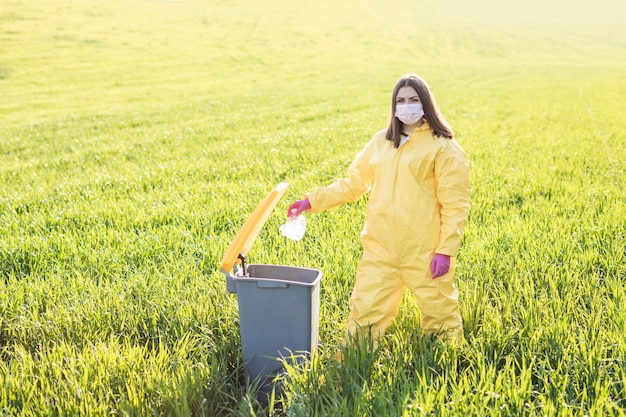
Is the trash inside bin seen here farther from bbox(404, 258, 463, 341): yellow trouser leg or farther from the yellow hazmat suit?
bbox(404, 258, 463, 341): yellow trouser leg

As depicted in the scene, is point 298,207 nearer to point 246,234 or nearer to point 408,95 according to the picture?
point 246,234

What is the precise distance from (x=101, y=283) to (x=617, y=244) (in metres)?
4.08

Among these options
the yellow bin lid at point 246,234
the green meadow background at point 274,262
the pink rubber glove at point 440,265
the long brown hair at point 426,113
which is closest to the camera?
the green meadow background at point 274,262

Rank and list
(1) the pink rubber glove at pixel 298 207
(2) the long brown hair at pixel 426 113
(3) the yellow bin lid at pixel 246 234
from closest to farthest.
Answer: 1. (3) the yellow bin lid at pixel 246 234
2. (2) the long brown hair at pixel 426 113
3. (1) the pink rubber glove at pixel 298 207

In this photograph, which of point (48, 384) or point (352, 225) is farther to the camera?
point (352, 225)

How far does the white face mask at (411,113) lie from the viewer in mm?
3174

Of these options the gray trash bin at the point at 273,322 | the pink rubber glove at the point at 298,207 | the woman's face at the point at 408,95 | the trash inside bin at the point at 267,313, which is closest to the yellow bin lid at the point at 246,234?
the trash inside bin at the point at 267,313

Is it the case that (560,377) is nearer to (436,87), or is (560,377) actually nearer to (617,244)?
(617,244)

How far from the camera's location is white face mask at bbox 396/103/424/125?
3.17 m

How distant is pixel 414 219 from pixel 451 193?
0.81ft

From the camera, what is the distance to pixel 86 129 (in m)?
15.4

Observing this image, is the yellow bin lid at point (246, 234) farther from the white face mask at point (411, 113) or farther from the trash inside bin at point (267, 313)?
the white face mask at point (411, 113)

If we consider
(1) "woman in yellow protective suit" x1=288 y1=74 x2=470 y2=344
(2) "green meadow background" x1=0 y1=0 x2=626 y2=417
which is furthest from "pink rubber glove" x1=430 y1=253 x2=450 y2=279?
(2) "green meadow background" x1=0 y1=0 x2=626 y2=417

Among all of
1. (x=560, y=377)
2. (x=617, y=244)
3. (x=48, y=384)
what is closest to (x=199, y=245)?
(x=48, y=384)
